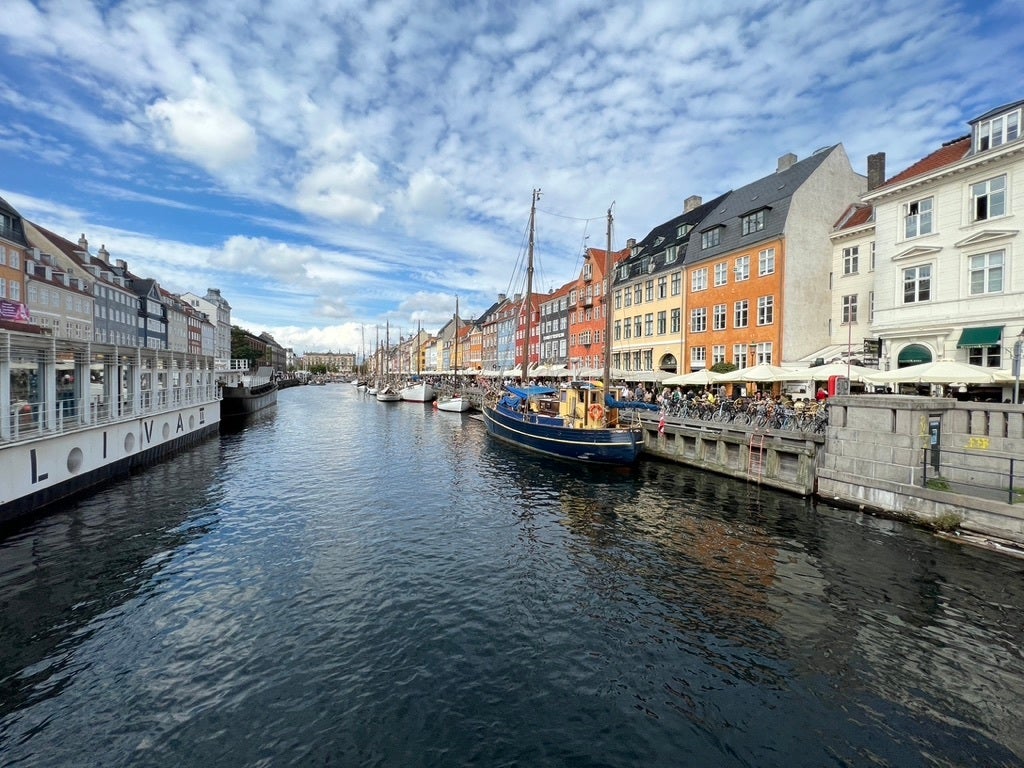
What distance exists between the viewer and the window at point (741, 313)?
36.6 metres

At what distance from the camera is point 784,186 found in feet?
118

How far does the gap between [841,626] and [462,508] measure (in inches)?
496

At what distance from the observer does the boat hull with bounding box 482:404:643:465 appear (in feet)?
85.2

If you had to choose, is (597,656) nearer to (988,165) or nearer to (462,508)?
(462,508)

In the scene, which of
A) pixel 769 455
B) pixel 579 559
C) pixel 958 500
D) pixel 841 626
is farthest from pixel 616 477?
pixel 841 626

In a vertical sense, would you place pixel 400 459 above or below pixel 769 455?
below

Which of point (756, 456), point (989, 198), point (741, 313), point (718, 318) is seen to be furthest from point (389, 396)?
point (989, 198)

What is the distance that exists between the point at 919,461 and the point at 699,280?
28301 millimetres

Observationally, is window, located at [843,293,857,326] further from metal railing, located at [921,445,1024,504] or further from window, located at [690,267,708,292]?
metal railing, located at [921,445,1024,504]

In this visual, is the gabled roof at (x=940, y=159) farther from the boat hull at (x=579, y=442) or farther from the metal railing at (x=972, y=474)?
the boat hull at (x=579, y=442)

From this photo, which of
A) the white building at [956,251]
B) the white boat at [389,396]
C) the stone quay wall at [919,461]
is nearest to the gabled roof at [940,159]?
the white building at [956,251]

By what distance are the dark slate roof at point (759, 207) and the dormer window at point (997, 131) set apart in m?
→ 11.3

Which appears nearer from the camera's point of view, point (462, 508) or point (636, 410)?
point (462, 508)

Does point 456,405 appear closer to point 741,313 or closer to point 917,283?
point 741,313
